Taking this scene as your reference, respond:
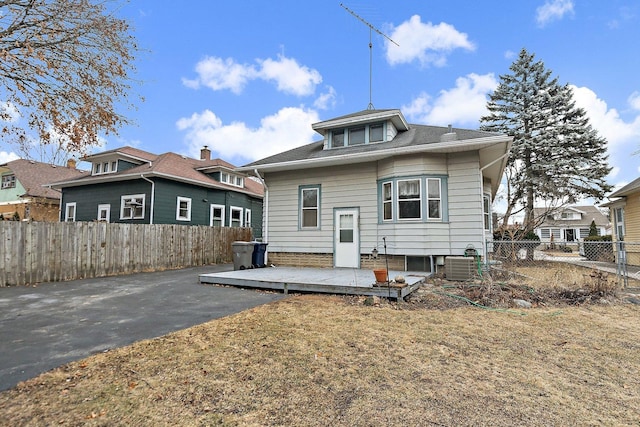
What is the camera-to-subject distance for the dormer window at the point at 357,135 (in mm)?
10250

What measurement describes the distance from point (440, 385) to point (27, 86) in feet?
26.5

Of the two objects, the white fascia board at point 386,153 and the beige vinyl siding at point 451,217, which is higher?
the white fascia board at point 386,153

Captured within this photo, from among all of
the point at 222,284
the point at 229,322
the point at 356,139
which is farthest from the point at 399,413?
the point at 356,139

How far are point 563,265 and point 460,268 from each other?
7043 mm

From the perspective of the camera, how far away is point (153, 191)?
1430 centimetres

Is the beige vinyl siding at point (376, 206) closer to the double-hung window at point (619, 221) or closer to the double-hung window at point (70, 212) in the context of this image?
the double-hung window at point (619, 221)

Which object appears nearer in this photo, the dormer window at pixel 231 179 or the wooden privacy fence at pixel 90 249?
the wooden privacy fence at pixel 90 249

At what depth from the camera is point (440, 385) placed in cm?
276

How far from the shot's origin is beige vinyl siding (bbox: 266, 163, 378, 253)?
9688 millimetres

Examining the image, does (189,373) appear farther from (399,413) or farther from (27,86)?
(27,86)

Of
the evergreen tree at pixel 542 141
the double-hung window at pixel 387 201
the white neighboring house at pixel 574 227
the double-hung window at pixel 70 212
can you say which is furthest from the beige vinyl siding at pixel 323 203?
the white neighboring house at pixel 574 227

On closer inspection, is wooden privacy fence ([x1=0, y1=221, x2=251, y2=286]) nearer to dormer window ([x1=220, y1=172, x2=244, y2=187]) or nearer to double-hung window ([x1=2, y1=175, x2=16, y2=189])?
dormer window ([x1=220, y1=172, x2=244, y2=187])

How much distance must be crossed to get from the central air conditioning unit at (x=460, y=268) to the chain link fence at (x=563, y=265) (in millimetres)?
633

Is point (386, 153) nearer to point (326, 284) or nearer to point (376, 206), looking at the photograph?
point (376, 206)
